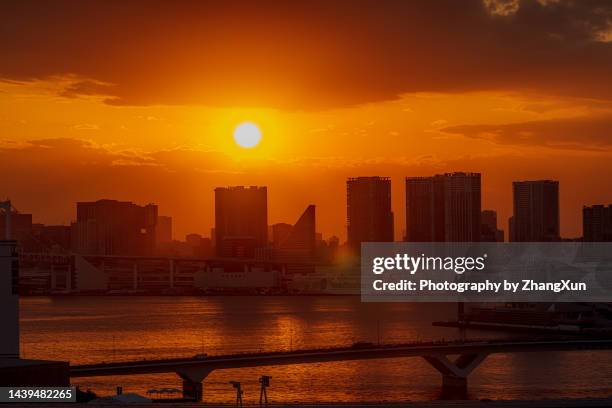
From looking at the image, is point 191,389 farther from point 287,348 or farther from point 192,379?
point 287,348

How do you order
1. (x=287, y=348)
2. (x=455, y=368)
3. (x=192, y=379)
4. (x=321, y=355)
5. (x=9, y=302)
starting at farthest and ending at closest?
1. (x=287, y=348)
2. (x=455, y=368)
3. (x=321, y=355)
4. (x=192, y=379)
5. (x=9, y=302)

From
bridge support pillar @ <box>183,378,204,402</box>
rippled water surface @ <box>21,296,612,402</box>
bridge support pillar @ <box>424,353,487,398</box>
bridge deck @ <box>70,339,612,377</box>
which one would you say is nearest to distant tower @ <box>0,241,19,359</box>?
bridge deck @ <box>70,339,612,377</box>

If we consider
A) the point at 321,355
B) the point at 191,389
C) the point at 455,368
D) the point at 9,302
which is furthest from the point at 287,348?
the point at 9,302

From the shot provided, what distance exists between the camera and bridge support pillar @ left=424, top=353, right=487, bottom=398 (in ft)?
98.8

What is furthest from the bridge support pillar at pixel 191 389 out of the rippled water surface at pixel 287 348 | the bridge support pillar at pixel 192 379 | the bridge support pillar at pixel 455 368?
the bridge support pillar at pixel 455 368

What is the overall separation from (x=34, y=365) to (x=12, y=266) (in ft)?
4.92

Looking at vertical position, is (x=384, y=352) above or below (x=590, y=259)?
below

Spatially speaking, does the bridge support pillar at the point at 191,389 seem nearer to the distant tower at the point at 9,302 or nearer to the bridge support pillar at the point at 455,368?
the bridge support pillar at the point at 455,368

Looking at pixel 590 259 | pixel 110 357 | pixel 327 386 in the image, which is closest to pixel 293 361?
pixel 327 386

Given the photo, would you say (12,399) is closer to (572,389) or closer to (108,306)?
(572,389)

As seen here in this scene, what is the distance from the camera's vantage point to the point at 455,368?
3070 cm

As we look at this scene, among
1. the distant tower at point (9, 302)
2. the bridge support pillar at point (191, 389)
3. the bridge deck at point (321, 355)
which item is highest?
the distant tower at point (9, 302)

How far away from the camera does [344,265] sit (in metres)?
105

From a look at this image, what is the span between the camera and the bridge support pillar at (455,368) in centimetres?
3012
